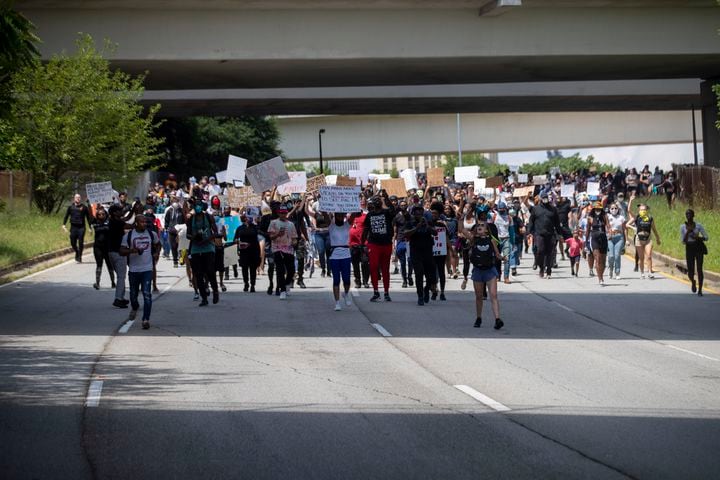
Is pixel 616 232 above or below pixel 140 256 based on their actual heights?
above

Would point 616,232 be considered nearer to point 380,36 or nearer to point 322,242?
point 322,242

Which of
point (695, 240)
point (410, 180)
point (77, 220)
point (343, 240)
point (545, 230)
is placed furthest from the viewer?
point (410, 180)

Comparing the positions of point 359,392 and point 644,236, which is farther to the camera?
point 644,236

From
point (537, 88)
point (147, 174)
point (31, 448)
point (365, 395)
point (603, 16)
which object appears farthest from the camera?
point (147, 174)

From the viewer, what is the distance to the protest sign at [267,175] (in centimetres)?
2848

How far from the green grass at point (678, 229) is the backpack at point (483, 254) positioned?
1088 cm

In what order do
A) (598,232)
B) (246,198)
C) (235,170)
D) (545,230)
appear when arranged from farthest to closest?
(235,170) → (246,198) → (545,230) → (598,232)

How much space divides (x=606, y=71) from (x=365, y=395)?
26.2m

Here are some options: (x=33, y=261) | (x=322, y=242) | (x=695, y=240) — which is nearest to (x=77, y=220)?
(x=33, y=261)

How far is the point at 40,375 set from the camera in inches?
513

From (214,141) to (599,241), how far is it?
47470 mm

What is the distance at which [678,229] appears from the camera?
3597 centimetres

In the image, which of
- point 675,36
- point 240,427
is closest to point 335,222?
point 240,427

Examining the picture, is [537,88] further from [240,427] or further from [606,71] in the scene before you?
[240,427]
